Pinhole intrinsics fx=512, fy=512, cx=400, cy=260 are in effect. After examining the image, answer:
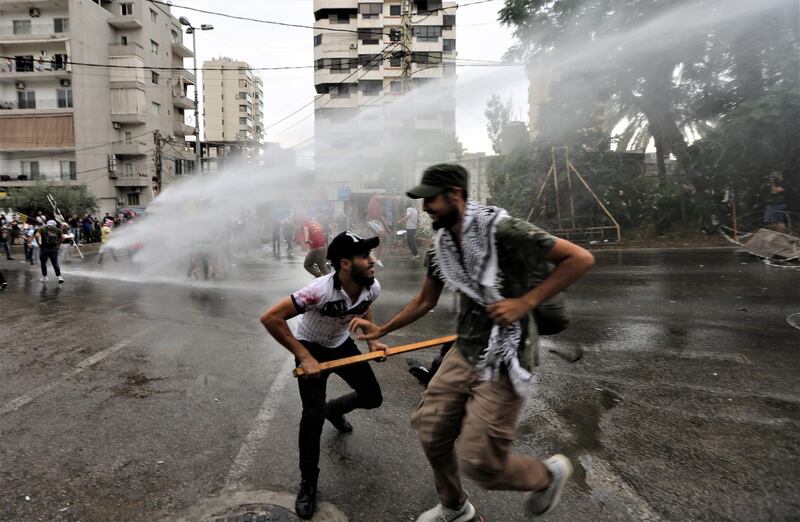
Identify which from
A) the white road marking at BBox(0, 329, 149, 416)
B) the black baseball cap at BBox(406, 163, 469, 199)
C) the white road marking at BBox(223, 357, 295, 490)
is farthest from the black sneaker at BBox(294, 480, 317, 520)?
the white road marking at BBox(0, 329, 149, 416)

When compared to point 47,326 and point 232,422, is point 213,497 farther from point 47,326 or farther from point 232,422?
point 47,326

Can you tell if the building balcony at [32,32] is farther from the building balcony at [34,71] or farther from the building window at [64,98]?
the building window at [64,98]

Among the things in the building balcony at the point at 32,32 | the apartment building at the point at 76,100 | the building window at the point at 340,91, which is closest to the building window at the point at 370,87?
the building window at the point at 340,91

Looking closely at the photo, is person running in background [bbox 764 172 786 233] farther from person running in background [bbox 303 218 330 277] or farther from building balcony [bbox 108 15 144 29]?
building balcony [bbox 108 15 144 29]

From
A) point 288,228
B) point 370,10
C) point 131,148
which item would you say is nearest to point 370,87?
point 370,10

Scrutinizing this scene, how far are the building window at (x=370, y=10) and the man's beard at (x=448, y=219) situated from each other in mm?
54911

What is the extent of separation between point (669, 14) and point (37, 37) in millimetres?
44507

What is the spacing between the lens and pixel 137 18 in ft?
140

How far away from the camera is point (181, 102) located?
49312mm

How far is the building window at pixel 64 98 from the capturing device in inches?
1558

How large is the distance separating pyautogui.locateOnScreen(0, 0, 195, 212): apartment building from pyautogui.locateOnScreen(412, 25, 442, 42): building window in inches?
971

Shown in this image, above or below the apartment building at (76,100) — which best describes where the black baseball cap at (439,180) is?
below

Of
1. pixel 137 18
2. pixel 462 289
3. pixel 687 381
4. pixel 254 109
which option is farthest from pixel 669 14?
pixel 254 109

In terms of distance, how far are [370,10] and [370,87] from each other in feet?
24.3
